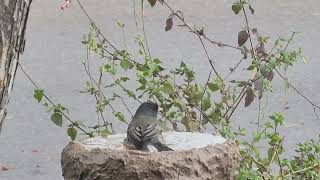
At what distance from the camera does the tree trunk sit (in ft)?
9.12

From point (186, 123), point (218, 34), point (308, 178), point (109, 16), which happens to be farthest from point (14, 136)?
point (109, 16)

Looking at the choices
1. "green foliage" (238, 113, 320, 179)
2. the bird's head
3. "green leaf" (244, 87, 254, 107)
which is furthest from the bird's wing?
"green leaf" (244, 87, 254, 107)

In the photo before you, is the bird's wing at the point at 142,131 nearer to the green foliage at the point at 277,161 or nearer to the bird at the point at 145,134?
the bird at the point at 145,134

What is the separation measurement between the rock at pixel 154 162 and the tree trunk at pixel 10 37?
70 cm

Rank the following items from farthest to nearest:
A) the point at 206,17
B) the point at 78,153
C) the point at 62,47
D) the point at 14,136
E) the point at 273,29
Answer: the point at 206,17
the point at 273,29
the point at 62,47
the point at 14,136
the point at 78,153

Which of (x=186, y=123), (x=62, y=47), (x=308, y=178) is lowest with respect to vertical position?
(x=308, y=178)

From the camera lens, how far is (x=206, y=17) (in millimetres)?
10570

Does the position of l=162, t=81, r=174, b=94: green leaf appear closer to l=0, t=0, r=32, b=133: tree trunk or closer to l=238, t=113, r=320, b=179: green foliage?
l=238, t=113, r=320, b=179: green foliage

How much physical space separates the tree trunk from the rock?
2.30ft

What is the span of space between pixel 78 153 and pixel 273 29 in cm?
650

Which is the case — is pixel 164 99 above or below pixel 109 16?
below

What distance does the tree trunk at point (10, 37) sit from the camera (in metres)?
2.78

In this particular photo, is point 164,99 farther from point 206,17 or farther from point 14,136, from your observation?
point 206,17

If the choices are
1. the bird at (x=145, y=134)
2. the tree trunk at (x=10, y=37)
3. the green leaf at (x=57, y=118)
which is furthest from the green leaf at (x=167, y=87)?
the tree trunk at (x=10, y=37)
